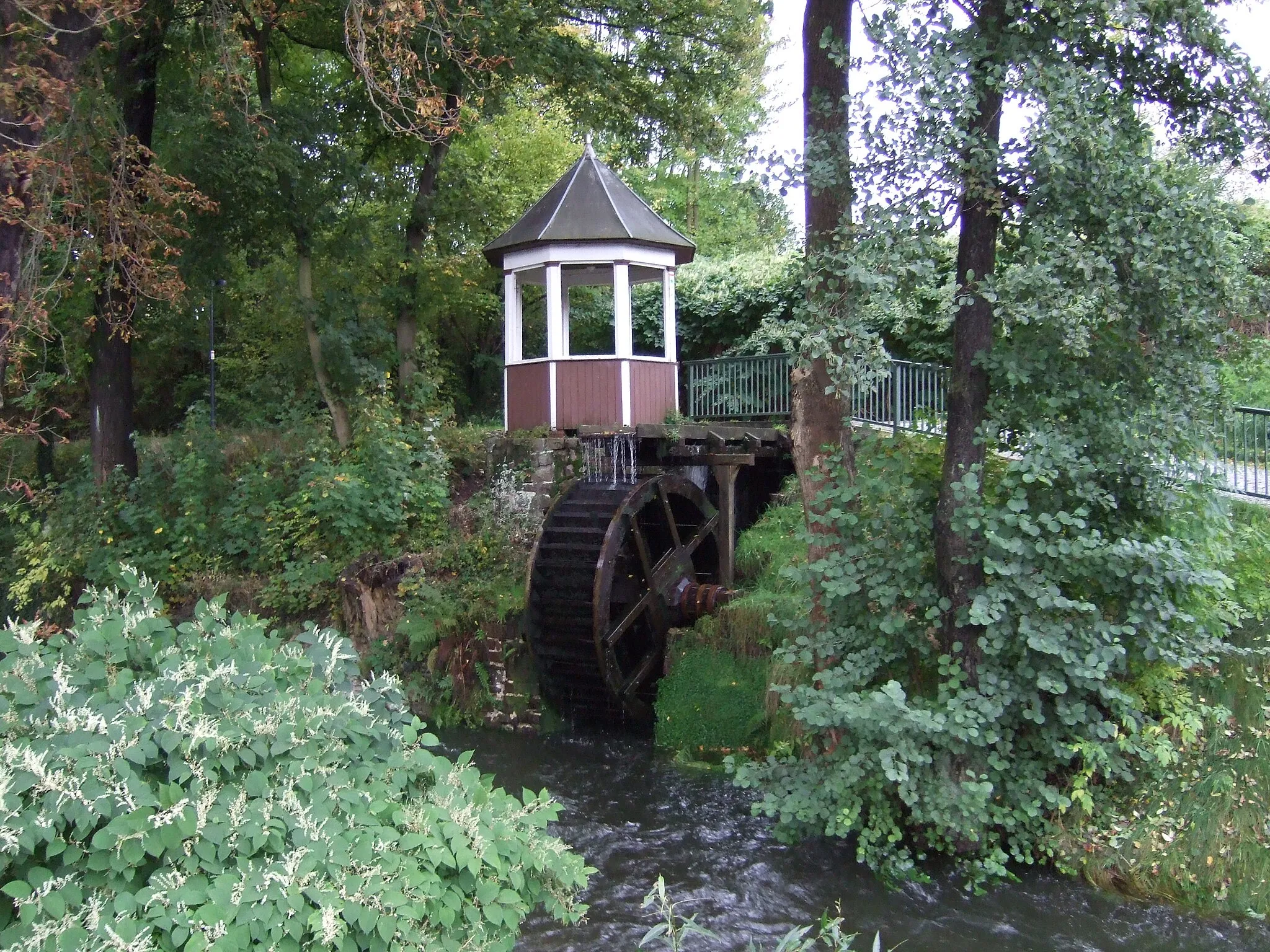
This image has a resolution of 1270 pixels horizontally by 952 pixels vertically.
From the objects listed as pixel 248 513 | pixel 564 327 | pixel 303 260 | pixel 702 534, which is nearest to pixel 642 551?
pixel 702 534

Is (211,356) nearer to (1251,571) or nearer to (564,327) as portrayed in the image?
(564,327)

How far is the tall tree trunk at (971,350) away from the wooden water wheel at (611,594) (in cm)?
413

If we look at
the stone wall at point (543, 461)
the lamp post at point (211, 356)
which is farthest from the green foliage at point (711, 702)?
the lamp post at point (211, 356)

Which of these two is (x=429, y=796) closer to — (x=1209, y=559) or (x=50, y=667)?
(x=50, y=667)

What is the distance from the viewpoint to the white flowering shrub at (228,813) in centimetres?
266

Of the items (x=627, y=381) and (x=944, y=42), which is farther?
(x=627, y=381)

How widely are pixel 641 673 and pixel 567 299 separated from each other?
5018 mm

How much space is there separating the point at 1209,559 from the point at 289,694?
17.1 ft

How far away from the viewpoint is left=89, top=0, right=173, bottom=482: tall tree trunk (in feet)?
35.4

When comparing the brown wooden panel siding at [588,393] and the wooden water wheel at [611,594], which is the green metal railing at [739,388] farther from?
the wooden water wheel at [611,594]

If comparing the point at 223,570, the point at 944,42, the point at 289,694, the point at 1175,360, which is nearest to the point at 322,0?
the point at 223,570

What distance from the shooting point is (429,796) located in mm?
3387

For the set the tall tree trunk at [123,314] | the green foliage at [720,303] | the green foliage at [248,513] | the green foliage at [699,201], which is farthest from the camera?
the green foliage at [699,201]

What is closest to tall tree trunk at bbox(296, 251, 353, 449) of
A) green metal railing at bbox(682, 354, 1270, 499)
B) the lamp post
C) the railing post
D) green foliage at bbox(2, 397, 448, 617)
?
green foliage at bbox(2, 397, 448, 617)
